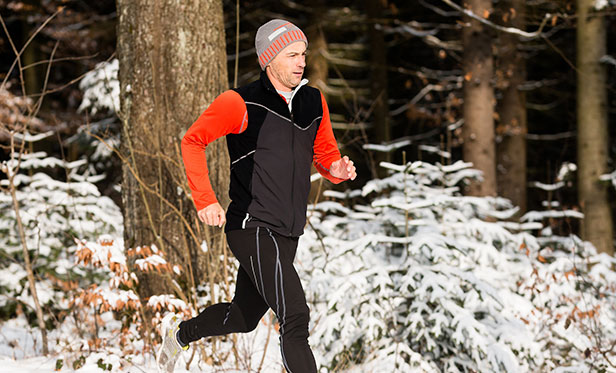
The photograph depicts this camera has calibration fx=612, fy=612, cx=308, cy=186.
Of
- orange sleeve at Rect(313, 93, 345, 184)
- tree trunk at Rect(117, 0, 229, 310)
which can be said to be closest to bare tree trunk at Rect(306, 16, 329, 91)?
tree trunk at Rect(117, 0, 229, 310)

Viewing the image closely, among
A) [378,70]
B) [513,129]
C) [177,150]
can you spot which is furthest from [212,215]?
[378,70]

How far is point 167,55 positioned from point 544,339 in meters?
4.47

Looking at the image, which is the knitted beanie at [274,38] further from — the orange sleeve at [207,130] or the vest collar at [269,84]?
the orange sleeve at [207,130]

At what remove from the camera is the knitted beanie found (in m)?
3.25

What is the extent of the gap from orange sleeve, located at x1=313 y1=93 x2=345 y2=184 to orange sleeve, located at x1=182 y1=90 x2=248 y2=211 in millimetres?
543

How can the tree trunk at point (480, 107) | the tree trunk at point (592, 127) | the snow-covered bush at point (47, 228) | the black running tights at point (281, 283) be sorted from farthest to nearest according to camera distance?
the tree trunk at point (480, 107) → the tree trunk at point (592, 127) → the snow-covered bush at point (47, 228) → the black running tights at point (281, 283)

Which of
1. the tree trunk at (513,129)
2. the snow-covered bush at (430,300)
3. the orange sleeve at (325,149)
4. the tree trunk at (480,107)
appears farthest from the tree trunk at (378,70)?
the orange sleeve at (325,149)

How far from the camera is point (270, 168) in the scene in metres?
3.23

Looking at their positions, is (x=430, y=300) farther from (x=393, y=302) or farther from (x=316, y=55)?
(x=316, y=55)

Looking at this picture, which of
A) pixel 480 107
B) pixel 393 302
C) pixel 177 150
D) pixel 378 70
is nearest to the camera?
pixel 177 150

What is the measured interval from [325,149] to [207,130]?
760mm

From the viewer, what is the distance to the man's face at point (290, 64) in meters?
3.26

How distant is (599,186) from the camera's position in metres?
8.67

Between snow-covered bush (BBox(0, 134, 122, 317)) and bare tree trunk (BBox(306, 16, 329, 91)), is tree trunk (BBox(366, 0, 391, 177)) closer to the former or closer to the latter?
bare tree trunk (BBox(306, 16, 329, 91))
